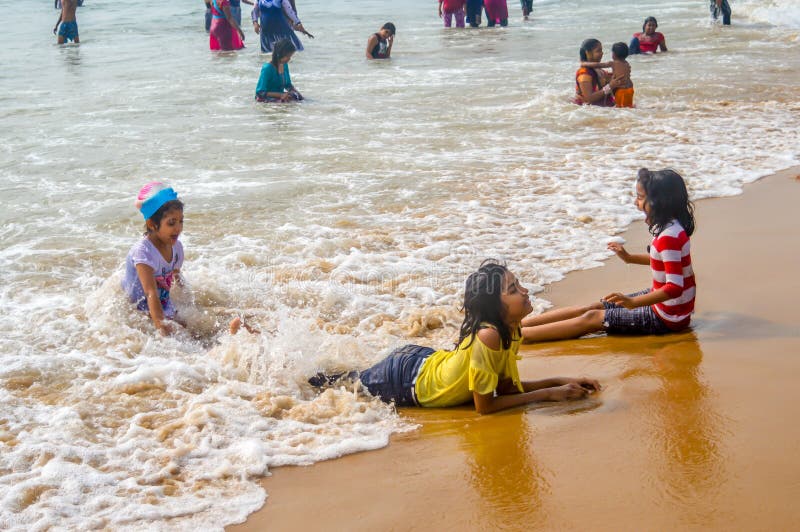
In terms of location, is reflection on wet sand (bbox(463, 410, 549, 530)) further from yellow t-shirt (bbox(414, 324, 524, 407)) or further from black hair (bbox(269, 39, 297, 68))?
black hair (bbox(269, 39, 297, 68))

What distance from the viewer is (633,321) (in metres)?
4.87

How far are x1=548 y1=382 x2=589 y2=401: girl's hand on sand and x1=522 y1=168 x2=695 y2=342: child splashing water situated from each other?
3.12ft

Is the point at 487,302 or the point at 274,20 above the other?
the point at 274,20

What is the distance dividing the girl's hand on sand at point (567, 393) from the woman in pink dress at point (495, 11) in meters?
20.6

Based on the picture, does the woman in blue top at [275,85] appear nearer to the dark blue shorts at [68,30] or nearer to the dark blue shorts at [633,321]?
the dark blue shorts at [633,321]

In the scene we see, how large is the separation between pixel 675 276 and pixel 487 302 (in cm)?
135

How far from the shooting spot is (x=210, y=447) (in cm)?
391

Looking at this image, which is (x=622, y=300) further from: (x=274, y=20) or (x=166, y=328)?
(x=274, y=20)

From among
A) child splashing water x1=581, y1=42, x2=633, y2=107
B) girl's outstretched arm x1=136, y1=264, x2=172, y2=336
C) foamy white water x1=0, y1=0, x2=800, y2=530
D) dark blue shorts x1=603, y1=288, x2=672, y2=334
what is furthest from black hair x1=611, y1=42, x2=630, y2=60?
girl's outstretched arm x1=136, y1=264, x2=172, y2=336

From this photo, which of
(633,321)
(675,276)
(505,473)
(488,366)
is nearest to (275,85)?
(633,321)

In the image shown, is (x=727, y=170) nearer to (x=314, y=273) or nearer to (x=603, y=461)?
(x=314, y=273)

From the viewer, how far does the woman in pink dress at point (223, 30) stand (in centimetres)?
1861

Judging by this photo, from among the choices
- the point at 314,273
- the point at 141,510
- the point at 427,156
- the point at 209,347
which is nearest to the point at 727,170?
the point at 427,156

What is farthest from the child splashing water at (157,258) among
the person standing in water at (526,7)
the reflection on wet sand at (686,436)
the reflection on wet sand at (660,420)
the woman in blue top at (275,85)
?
the person standing in water at (526,7)
